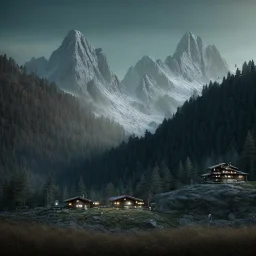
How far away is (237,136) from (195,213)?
67384 millimetres

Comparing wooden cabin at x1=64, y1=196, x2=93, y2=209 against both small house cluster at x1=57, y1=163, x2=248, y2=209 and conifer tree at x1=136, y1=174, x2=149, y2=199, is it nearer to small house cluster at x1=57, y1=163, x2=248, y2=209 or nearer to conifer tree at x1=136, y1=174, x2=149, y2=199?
small house cluster at x1=57, y1=163, x2=248, y2=209

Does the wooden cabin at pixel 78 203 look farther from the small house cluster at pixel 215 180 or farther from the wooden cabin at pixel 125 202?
the wooden cabin at pixel 125 202

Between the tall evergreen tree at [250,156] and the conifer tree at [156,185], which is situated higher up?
the tall evergreen tree at [250,156]

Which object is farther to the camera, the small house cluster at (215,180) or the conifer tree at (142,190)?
the conifer tree at (142,190)

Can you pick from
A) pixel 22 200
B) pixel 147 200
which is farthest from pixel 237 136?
pixel 22 200

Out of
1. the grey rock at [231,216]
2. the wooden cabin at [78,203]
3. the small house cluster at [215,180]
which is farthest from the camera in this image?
the wooden cabin at [78,203]

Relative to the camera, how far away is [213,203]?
3954 inches

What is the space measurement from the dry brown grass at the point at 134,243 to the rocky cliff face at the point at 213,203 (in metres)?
75.9

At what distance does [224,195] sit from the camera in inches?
3937

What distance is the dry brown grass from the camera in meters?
17.5

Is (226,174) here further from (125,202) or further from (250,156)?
(125,202)

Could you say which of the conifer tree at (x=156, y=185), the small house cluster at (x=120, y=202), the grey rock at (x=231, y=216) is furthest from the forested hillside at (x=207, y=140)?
the grey rock at (x=231, y=216)

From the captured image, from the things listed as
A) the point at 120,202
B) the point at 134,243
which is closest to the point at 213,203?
the point at 120,202

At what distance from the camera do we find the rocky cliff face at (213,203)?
9503 cm
